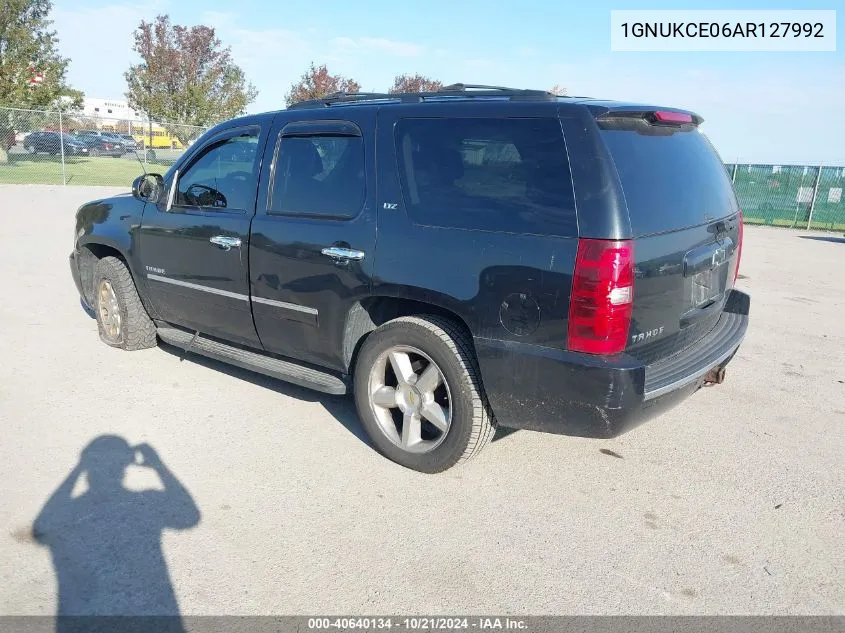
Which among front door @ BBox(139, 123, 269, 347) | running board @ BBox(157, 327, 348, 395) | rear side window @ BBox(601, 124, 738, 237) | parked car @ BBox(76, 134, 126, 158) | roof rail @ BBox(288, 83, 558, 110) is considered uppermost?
parked car @ BBox(76, 134, 126, 158)

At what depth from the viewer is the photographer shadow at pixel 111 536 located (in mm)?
2545

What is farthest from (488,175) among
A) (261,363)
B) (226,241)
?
(261,363)

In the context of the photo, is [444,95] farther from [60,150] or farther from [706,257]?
[60,150]

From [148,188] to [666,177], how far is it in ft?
12.4

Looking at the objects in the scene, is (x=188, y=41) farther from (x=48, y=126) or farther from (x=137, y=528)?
(x=137, y=528)

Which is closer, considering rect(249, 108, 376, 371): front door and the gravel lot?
the gravel lot

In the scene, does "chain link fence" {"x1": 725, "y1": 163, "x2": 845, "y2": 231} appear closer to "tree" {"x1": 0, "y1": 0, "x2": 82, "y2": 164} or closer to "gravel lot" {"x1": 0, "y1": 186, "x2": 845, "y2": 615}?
"gravel lot" {"x1": 0, "y1": 186, "x2": 845, "y2": 615}

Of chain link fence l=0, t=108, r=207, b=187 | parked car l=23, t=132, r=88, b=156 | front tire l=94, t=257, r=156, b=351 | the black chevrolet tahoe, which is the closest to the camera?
the black chevrolet tahoe

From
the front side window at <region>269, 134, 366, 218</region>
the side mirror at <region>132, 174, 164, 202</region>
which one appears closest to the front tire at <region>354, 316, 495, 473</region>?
the front side window at <region>269, 134, 366, 218</region>

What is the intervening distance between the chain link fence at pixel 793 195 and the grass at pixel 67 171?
1900 centimetres

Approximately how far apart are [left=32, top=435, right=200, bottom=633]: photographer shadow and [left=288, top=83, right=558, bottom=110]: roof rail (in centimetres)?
242

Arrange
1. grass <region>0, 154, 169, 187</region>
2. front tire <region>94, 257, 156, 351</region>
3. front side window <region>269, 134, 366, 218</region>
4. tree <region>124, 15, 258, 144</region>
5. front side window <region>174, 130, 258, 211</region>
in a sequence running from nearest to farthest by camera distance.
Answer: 1. front side window <region>269, 134, 366, 218</region>
2. front side window <region>174, 130, 258, 211</region>
3. front tire <region>94, 257, 156, 351</region>
4. grass <region>0, 154, 169, 187</region>
5. tree <region>124, 15, 258, 144</region>

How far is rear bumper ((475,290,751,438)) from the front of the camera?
296 cm

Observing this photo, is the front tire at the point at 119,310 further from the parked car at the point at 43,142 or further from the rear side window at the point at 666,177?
the parked car at the point at 43,142
